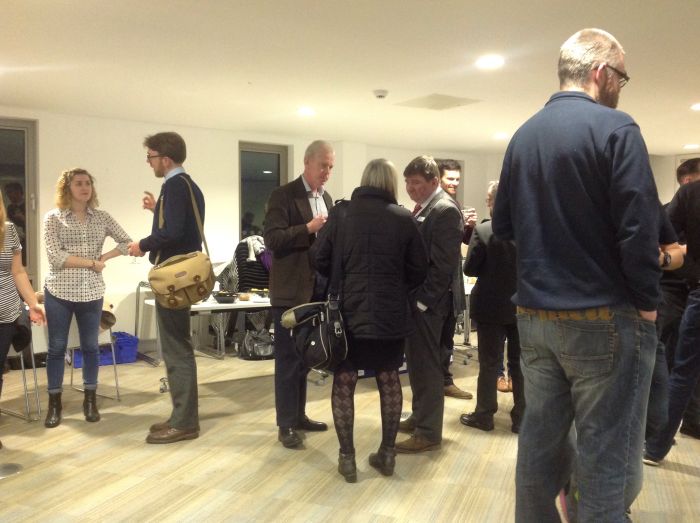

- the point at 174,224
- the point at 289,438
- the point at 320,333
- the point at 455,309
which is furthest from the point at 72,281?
the point at 455,309

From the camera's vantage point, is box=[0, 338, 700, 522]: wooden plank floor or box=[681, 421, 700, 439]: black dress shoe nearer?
box=[0, 338, 700, 522]: wooden plank floor

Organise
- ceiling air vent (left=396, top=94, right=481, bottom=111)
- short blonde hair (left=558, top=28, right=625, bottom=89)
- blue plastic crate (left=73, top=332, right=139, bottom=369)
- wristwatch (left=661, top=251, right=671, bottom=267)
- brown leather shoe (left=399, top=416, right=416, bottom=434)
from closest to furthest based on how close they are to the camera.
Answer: short blonde hair (left=558, top=28, right=625, bottom=89)
wristwatch (left=661, top=251, right=671, bottom=267)
brown leather shoe (left=399, top=416, right=416, bottom=434)
ceiling air vent (left=396, top=94, right=481, bottom=111)
blue plastic crate (left=73, top=332, right=139, bottom=369)

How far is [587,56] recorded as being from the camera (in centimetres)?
155

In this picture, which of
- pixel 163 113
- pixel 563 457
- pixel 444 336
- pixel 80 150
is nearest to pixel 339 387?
pixel 563 457

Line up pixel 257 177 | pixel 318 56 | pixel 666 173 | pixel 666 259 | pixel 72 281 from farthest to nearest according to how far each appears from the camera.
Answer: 1. pixel 666 173
2. pixel 257 177
3. pixel 318 56
4. pixel 72 281
5. pixel 666 259

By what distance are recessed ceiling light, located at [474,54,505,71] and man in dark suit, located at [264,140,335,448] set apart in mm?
1499

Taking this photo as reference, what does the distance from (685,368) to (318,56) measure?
2796mm

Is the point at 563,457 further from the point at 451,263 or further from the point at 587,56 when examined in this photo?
the point at 451,263

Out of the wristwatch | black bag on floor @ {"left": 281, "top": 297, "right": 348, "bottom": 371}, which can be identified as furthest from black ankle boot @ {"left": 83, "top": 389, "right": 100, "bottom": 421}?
the wristwatch

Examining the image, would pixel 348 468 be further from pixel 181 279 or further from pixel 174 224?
pixel 174 224

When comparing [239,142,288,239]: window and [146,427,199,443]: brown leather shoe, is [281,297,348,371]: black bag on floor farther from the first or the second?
[239,142,288,239]: window

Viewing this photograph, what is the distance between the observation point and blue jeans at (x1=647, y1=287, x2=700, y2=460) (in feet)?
9.11

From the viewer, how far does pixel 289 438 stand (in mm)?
3160

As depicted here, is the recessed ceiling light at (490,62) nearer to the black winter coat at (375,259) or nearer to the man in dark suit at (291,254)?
the man in dark suit at (291,254)
